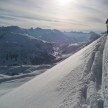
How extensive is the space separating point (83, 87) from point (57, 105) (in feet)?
5.66

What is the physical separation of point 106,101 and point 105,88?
4.87 feet

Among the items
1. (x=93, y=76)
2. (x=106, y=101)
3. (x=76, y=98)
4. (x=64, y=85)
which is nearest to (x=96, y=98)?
(x=106, y=101)

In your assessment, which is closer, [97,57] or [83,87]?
[83,87]

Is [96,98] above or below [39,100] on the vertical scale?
above

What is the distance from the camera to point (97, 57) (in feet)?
60.6

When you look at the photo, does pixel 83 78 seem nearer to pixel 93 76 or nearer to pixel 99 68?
pixel 93 76

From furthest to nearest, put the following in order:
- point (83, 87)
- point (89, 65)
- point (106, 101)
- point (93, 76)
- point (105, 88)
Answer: point (89, 65), point (93, 76), point (83, 87), point (105, 88), point (106, 101)

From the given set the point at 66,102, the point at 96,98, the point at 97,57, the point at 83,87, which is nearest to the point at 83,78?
the point at 83,87

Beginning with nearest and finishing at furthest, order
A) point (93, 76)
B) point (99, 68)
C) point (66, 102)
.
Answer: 1. point (66, 102)
2. point (93, 76)
3. point (99, 68)

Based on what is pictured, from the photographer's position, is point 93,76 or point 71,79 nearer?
point 93,76

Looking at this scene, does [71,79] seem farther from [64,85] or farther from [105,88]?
[105,88]

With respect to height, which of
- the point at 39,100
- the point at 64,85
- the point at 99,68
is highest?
the point at 99,68

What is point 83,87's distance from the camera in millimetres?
11500

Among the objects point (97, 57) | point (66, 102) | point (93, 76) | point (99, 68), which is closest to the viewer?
point (66, 102)
